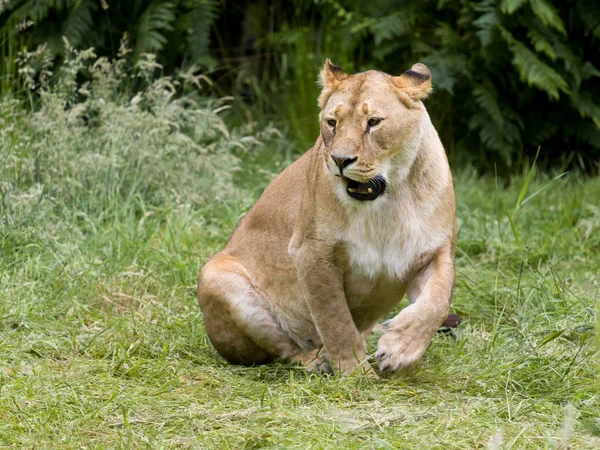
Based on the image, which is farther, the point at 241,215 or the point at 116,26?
the point at 116,26

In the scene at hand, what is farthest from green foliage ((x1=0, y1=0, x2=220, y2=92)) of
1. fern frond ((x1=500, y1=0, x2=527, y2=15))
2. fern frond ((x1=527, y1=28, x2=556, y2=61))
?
fern frond ((x1=527, y1=28, x2=556, y2=61))

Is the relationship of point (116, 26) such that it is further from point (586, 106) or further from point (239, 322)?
point (239, 322)

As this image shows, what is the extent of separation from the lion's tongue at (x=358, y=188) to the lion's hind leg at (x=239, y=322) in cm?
97

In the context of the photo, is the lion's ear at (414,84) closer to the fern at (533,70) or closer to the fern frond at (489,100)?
the fern at (533,70)

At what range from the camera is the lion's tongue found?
4.20m

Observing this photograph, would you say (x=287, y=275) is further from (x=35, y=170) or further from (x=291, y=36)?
(x=291, y=36)

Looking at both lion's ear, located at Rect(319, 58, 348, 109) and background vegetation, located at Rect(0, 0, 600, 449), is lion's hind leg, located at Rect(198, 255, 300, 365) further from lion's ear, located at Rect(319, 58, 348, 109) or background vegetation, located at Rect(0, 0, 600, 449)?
lion's ear, located at Rect(319, 58, 348, 109)

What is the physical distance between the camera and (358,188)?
166 inches

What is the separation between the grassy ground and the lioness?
0.79 feet

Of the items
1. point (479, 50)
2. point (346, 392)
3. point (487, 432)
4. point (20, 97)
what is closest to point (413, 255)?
point (346, 392)

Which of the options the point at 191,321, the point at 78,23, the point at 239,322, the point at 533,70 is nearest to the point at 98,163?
the point at 191,321

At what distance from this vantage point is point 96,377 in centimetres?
439

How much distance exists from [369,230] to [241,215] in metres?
2.90

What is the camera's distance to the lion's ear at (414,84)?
14.4 ft
